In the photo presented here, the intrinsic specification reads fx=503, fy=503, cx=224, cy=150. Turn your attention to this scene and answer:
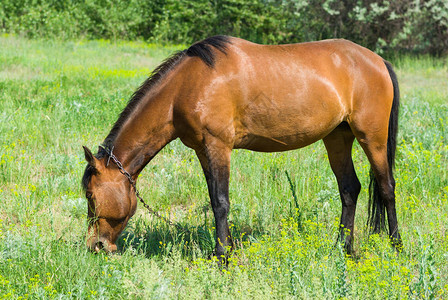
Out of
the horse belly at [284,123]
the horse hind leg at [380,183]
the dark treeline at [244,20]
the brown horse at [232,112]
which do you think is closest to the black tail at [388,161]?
the horse hind leg at [380,183]

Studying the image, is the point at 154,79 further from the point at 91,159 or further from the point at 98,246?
the point at 98,246

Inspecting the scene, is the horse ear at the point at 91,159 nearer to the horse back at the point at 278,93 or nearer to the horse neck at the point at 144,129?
the horse neck at the point at 144,129

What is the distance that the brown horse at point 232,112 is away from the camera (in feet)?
14.1

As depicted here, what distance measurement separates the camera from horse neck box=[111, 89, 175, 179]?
14.2 feet

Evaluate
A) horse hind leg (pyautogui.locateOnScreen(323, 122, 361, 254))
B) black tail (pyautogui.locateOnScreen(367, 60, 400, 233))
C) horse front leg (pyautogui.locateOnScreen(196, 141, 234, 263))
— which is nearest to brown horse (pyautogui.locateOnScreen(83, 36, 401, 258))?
horse front leg (pyautogui.locateOnScreen(196, 141, 234, 263))

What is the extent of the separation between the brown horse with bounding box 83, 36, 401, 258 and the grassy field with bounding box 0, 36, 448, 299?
382mm

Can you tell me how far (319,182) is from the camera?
19.9ft

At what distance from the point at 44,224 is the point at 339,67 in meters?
3.27

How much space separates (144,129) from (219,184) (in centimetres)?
81

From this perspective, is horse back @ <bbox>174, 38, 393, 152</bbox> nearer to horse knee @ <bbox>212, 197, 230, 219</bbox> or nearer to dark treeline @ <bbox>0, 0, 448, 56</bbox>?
horse knee @ <bbox>212, 197, 230, 219</bbox>

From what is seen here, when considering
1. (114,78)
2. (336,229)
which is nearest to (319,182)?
(336,229)

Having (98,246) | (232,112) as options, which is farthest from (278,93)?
(98,246)

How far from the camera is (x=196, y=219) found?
18.1ft

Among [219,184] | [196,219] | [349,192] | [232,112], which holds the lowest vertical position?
[196,219]
